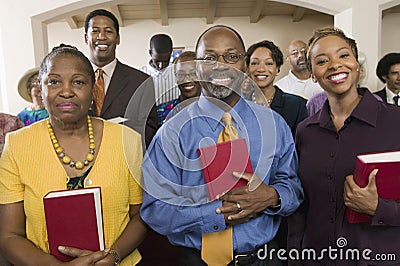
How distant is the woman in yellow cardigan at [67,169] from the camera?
1.28 m

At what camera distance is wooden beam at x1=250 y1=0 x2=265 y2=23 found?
7.48 m

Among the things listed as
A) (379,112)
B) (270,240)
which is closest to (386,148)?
(379,112)

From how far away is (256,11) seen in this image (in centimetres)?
805

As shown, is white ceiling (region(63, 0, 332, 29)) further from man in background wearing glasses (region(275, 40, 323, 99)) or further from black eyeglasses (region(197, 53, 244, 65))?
black eyeglasses (region(197, 53, 244, 65))

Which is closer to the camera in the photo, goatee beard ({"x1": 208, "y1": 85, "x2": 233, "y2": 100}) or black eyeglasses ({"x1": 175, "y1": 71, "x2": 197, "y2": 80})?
goatee beard ({"x1": 208, "y1": 85, "x2": 233, "y2": 100})

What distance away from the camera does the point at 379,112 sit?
1.47 meters

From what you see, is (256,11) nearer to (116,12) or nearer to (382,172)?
(116,12)

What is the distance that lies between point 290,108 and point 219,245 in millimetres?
1177

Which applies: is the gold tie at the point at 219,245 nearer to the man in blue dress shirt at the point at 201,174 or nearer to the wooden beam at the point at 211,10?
the man in blue dress shirt at the point at 201,174

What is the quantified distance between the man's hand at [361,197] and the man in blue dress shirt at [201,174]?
7.0 inches

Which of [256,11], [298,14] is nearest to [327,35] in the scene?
[256,11]

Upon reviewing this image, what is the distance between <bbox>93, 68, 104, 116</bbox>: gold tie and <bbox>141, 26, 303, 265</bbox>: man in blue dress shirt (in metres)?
0.97

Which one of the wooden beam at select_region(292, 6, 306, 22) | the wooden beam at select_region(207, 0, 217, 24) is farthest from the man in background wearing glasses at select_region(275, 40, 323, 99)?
the wooden beam at select_region(292, 6, 306, 22)
